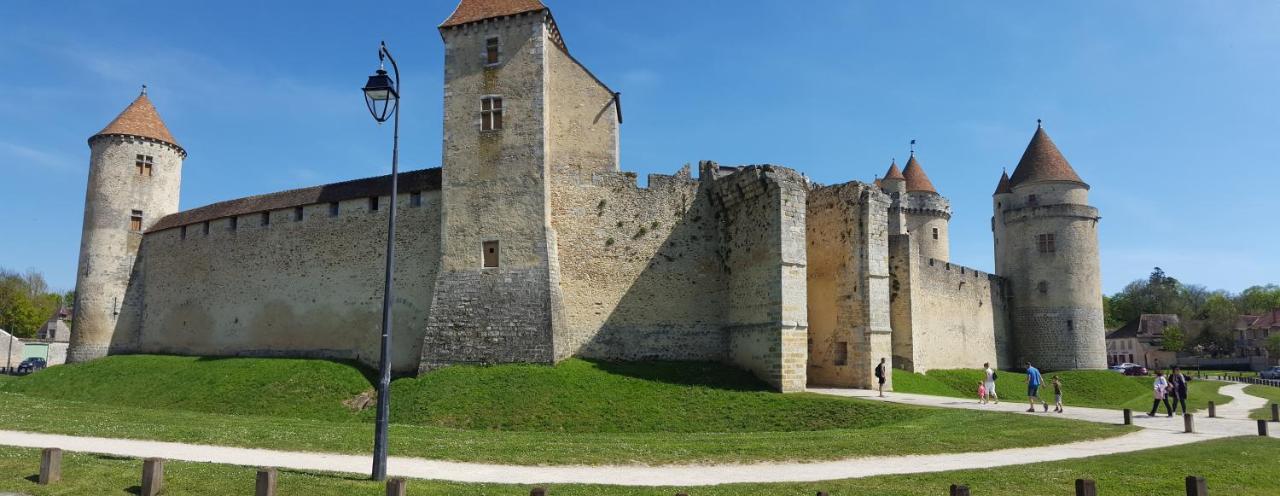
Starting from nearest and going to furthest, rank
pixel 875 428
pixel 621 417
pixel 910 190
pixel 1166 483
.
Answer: pixel 1166 483 → pixel 875 428 → pixel 621 417 → pixel 910 190

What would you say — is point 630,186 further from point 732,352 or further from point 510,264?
point 732,352

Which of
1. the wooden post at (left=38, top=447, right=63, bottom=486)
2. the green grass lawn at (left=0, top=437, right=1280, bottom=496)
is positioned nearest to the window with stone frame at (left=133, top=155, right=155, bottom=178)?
the green grass lawn at (left=0, top=437, right=1280, bottom=496)

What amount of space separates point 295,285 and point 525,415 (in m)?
13.7

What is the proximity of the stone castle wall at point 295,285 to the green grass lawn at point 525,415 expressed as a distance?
1642 mm

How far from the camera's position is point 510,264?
79.5 feet

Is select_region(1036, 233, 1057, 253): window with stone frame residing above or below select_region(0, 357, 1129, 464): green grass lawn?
above

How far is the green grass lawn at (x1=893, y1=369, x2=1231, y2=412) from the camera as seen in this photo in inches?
1093

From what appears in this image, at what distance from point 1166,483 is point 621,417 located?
12037 mm

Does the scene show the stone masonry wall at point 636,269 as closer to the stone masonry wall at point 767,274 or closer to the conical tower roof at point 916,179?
the stone masonry wall at point 767,274

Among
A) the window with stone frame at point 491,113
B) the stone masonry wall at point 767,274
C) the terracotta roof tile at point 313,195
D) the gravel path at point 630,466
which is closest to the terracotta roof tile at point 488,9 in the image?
the window with stone frame at point 491,113

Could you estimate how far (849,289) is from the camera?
25.1 m

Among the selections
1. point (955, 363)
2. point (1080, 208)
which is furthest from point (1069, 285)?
point (955, 363)

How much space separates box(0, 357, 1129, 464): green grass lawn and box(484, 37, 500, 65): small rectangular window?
10112 mm

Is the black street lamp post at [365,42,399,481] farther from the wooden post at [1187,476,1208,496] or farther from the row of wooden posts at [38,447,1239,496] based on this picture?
the wooden post at [1187,476,1208,496]
